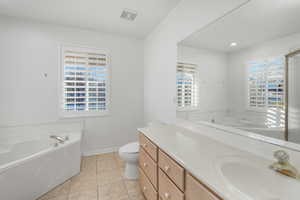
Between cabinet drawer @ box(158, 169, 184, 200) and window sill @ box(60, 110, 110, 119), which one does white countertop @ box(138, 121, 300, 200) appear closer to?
cabinet drawer @ box(158, 169, 184, 200)

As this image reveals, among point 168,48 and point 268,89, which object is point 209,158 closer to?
point 268,89

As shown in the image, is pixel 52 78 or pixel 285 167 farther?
pixel 52 78

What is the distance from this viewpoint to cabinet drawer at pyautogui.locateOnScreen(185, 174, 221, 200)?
0.69 m

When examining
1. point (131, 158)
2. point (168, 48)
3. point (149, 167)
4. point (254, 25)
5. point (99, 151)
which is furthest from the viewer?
point (99, 151)

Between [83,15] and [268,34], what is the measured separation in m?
2.58

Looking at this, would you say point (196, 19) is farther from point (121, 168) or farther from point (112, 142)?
point (112, 142)

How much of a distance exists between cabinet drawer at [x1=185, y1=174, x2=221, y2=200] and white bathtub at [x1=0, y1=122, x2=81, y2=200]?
175cm

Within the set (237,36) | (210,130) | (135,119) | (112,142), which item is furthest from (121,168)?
(237,36)

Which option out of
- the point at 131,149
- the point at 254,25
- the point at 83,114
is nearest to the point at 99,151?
the point at 83,114

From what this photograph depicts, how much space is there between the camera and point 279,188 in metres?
0.72

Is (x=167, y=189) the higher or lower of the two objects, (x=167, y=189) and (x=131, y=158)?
the higher

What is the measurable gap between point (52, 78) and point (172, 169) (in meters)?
A: 2.74

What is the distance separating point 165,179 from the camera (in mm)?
1114

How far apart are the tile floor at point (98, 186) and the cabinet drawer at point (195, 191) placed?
1118 mm
